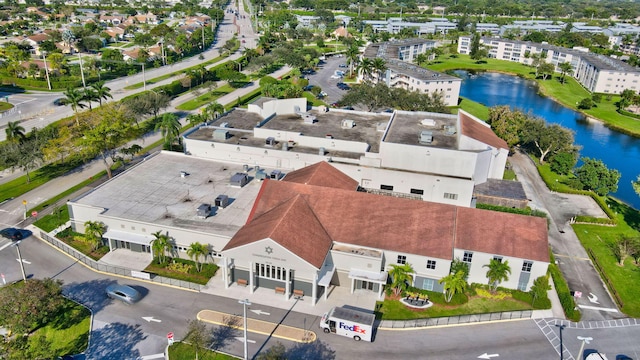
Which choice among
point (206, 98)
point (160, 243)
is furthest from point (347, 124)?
point (206, 98)

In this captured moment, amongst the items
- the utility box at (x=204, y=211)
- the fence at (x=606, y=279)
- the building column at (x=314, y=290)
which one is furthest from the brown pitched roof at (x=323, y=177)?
the fence at (x=606, y=279)

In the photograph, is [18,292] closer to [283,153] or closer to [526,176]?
[283,153]

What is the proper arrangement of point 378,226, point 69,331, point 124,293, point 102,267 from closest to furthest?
point 69,331
point 124,293
point 378,226
point 102,267

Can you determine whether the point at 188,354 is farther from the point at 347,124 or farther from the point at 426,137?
the point at 347,124

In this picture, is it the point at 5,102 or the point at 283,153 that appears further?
the point at 5,102

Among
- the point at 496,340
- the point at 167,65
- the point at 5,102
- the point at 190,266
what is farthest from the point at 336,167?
the point at 167,65

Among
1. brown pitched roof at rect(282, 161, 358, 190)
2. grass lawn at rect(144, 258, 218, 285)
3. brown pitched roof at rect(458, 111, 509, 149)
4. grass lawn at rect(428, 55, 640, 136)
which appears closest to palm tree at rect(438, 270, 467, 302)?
brown pitched roof at rect(282, 161, 358, 190)

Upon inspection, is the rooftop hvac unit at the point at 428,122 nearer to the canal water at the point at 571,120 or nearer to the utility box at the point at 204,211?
the canal water at the point at 571,120
